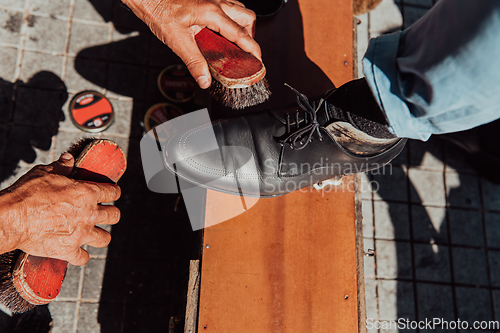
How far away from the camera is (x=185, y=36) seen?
1.44m

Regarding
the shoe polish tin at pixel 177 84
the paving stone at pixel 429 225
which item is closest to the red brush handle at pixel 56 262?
the shoe polish tin at pixel 177 84

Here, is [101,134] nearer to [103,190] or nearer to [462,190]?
[103,190]

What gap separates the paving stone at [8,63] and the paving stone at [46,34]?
109 millimetres

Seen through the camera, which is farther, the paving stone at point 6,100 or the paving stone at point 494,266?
the paving stone at point 494,266

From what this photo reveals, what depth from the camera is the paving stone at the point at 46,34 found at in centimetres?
224

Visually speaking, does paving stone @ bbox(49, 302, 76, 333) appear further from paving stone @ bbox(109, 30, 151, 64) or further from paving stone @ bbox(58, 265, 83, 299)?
paving stone @ bbox(109, 30, 151, 64)

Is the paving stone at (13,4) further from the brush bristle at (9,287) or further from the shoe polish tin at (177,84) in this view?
the brush bristle at (9,287)

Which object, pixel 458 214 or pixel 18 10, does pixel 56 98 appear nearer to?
pixel 18 10

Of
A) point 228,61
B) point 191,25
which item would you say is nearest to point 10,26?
point 191,25

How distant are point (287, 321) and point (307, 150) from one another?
3.03 ft

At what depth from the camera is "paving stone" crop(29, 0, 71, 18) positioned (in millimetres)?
2271

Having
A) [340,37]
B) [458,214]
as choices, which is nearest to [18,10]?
[340,37]

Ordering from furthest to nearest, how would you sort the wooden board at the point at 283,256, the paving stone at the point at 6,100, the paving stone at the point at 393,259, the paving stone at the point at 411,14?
the paving stone at the point at 411,14
the paving stone at the point at 393,259
the paving stone at the point at 6,100
the wooden board at the point at 283,256

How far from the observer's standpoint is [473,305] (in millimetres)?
2404
